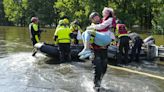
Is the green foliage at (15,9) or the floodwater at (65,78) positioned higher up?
the green foliage at (15,9)

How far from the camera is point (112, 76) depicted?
1159 cm

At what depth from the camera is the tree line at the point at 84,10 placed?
175 ft

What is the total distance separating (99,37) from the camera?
28.5 ft

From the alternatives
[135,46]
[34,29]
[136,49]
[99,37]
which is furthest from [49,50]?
[99,37]

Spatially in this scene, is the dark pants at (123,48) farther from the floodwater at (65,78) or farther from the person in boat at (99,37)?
the person in boat at (99,37)

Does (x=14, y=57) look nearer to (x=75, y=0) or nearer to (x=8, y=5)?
(x=75, y=0)

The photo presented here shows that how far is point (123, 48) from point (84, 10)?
148ft

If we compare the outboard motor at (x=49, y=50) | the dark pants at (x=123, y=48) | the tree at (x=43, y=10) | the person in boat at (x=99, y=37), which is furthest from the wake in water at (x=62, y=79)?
the tree at (x=43, y=10)

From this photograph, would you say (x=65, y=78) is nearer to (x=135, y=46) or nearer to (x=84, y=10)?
(x=135, y=46)

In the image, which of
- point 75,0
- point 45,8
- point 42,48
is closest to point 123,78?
point 42,48

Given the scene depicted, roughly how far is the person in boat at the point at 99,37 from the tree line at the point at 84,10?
36.3 metres

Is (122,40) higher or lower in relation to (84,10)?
lower

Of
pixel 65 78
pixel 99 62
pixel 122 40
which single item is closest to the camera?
pixel 99 62

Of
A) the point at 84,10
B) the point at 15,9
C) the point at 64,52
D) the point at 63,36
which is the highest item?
the point at 15,9
